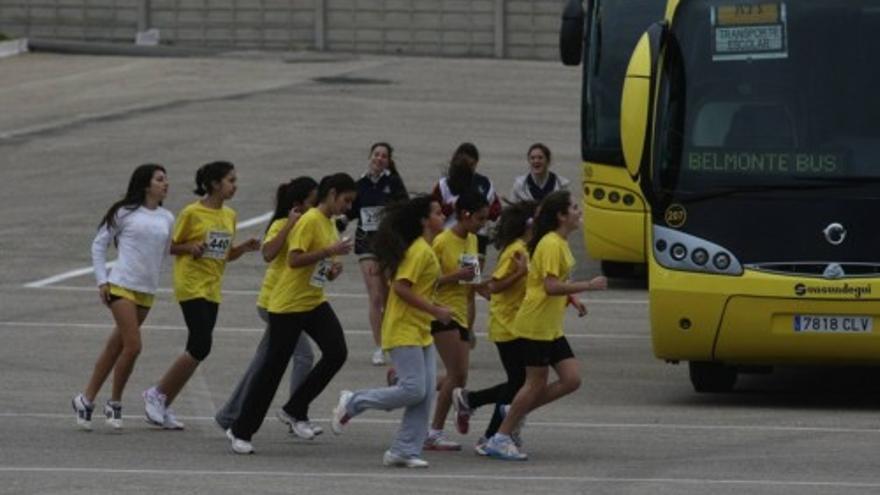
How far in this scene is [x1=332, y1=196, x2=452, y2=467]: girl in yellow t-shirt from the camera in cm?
1452

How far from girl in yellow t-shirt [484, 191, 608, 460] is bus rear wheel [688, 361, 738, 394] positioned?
3165 mm

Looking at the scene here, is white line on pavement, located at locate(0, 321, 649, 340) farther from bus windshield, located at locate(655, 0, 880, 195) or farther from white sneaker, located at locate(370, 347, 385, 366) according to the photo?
bus windshield, located at locate(655, 0, 880, 195)

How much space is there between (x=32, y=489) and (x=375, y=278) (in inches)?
231

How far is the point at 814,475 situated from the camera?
1422 cm

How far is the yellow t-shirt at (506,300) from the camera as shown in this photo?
15.3 m

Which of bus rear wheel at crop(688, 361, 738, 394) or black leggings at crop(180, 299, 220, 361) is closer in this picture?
black leggings at crop(180, 299, 220, 361)

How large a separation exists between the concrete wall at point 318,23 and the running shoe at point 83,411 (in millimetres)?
31558

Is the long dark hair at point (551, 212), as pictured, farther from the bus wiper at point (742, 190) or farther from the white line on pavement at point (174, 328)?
the white line on pavement at point (174, 328)

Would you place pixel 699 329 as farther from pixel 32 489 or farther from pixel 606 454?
pixel 32 489

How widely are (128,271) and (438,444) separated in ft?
7.51

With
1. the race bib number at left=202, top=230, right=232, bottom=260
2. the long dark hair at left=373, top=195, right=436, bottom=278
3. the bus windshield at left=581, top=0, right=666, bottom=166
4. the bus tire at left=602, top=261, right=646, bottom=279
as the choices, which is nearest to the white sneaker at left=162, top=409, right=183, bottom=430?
the race bib number at left=202, top=230, right=232, bottom=260

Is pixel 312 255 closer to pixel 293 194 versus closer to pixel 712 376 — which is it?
pixel 293 194

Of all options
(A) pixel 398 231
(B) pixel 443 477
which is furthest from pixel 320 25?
(B) pixel 443 477

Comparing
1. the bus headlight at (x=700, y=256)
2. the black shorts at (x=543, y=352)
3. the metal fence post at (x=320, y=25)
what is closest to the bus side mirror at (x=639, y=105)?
the bus headlight at (x=700, y=256)
